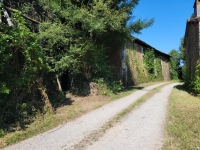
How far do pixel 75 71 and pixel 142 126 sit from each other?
7386 millimetres

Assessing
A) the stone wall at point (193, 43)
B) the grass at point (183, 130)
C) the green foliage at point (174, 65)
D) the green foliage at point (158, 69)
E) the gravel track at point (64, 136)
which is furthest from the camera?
the green foliage at point (174, 65)

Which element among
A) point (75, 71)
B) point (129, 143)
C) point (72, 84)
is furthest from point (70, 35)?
point (129, 143)

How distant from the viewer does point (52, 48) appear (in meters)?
12.1

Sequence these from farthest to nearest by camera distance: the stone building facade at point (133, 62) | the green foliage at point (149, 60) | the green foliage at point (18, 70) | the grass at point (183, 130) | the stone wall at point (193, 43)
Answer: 1. the green foliage at point (149, 60)
2. the stone building facade at point (133, 62)
3. the stone wall at point (193, 43)
4. the green foliage at point (18, 70)
5. the grass at point (183, 130)

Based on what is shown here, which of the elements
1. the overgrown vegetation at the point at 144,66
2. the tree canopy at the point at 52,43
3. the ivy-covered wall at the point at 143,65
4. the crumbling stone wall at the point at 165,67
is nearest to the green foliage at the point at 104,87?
the tree canopy at the point at 52,43

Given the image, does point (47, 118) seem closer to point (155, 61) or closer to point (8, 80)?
point (8, 80)

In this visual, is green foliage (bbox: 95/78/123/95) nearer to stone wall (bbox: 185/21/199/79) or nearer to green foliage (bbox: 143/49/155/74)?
stone wall (bbox: 185/21/199/79)

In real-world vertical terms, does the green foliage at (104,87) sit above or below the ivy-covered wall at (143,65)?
below

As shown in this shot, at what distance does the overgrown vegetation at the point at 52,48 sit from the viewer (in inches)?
267

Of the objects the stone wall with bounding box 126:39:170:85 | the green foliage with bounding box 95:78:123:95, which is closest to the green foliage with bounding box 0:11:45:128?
the green foliage with bounding box 95:78:123:95

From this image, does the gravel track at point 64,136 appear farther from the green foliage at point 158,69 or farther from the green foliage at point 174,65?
the green foliage at point 174,65

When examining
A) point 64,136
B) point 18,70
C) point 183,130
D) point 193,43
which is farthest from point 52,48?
point 193,43

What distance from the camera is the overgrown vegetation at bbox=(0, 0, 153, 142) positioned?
677 centimetres

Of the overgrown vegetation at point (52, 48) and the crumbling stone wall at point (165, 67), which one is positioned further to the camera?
the crumbling stone wall at point (165, 67)
